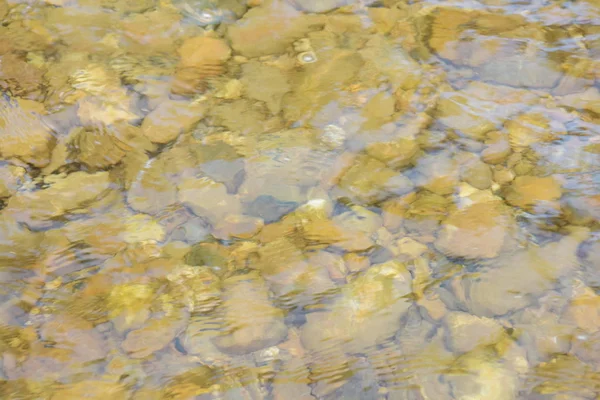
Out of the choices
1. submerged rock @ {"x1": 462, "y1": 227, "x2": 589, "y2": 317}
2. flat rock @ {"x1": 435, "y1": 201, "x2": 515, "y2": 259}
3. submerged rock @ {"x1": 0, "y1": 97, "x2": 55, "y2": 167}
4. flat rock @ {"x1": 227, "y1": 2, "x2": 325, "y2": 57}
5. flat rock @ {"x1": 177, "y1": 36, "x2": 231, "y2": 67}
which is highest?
flat rock @ {"x1": 227, "y1": 2, "x2": 325, "y2": 57}

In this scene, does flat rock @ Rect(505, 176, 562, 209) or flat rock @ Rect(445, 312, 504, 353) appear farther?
flat rock @ Rect(505, 176, 562, 209)

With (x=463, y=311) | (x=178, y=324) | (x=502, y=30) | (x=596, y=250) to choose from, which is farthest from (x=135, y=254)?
(x=502, y=30)

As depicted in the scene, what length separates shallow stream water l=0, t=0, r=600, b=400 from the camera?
191 cm

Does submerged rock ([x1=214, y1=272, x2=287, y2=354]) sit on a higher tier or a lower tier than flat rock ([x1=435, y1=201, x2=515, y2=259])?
lower

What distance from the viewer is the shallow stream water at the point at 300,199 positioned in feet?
6.26

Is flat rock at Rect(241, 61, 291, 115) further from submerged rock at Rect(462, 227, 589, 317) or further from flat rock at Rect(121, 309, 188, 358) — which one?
submerged rock at Rect(462, 227, 589, 317)

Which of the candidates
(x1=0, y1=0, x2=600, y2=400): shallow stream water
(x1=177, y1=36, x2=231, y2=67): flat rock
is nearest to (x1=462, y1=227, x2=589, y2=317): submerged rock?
(x1=0, y1=0, x2=600, y2=400): shallow stream water

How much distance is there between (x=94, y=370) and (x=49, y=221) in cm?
74

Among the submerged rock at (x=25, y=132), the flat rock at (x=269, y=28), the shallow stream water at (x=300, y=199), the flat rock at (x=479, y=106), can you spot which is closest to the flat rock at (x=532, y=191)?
the shallow stream water at (x=300, y=199)

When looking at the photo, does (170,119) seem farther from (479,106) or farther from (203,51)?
(479,106)

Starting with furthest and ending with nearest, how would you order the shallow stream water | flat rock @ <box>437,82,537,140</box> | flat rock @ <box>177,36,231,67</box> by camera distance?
flat rock @ <box>177,36,231,67</box>, flat rock @ <box>437,82,537,140</box>, the shallow stream water

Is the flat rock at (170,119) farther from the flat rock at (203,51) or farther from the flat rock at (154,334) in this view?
the flat rock at (154,334)

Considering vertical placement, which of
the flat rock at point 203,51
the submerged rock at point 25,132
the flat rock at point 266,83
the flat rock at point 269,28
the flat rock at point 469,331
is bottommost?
the flat rock at point 469,331

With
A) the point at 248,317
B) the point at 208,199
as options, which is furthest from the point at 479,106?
the point at 248,317
